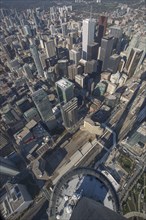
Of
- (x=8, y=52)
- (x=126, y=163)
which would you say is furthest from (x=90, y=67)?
(x=8, y=52)

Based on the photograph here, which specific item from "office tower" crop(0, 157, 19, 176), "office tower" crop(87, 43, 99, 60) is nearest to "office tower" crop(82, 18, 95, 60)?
"office tower" crop(87, 43, 99, 60)

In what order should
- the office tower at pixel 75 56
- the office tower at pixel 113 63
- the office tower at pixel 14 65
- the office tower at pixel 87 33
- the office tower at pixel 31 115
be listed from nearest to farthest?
the office tower at pixel 31 115 < the office tower at pixel 113 63 < the office tower at pixel 75 56 < the office tower at pixel 14 65 < the office tower at pixel 87 33

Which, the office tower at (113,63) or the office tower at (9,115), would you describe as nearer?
the office tower at (9,115)

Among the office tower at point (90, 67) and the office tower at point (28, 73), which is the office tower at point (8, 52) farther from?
the office tower at point (90, 67)

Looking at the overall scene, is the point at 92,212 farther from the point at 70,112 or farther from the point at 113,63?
the point at 113,63

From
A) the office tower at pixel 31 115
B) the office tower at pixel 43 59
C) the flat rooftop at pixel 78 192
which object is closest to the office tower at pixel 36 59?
the office tower at pixel 43 59

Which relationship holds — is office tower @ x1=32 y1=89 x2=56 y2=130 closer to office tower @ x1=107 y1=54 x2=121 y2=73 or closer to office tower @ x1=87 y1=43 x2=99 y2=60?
office tower @ x1=107 y1=54 x2=121 y2=73
